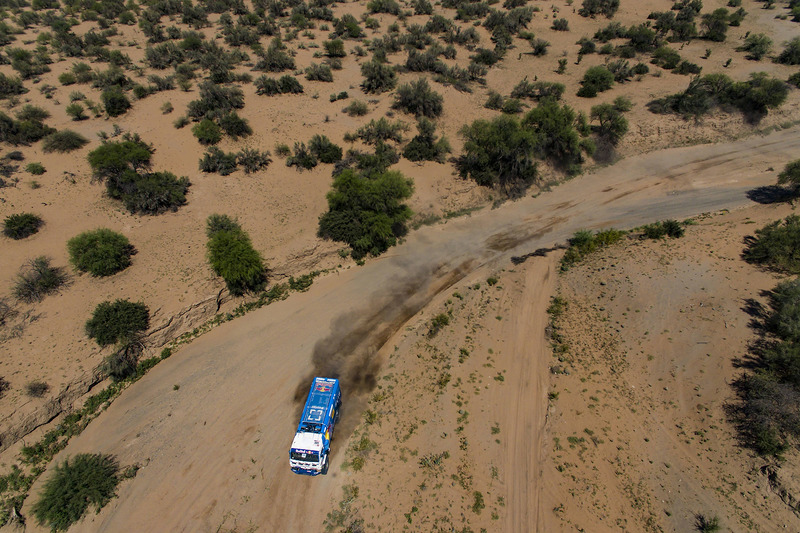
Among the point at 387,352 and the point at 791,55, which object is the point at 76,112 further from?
the point at 791,55

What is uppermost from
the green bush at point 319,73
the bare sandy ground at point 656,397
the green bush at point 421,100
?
the green bush at point 319,73

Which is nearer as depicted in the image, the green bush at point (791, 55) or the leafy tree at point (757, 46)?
the green bush at point (791, 55)

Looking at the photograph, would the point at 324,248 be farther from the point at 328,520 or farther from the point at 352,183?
the point at 328,520

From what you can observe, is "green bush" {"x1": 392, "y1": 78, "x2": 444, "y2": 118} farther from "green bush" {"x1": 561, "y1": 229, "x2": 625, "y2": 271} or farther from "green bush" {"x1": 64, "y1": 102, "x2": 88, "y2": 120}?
"green bush" {"x1": 64, "y1": 102, "x2": 88, "y2": 120}

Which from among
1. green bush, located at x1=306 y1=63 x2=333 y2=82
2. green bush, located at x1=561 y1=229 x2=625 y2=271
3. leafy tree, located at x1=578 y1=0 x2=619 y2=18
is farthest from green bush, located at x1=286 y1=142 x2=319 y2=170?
leafy tree, located at x1=578 y1=0 x2=619 y2=18

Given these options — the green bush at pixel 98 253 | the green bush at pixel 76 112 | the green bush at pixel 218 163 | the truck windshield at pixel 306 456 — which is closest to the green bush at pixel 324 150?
the green bush at pixel 218 163

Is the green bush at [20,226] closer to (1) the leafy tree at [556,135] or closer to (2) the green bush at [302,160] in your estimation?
(2) the green bush at [302,160]

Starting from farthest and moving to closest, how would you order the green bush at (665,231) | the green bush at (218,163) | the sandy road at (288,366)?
the green bush at (218,163)
the green bush at (665,231)
the sandy road at (288,366)
